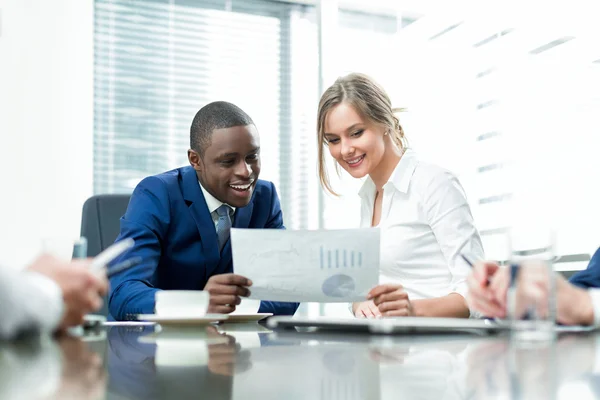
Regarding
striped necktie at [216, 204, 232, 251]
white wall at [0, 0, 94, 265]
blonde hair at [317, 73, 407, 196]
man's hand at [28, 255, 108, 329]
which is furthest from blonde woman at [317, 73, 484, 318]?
white wall at [0, 0, 94, 265]

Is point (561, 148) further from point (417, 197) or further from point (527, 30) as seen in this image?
point (417, 197)

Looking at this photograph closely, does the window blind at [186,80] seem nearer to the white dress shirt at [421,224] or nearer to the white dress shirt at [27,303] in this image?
the white dress shirt at [421,224]

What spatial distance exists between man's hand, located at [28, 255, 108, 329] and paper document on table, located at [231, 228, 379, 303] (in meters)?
0.48

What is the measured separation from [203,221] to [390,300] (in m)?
0.75

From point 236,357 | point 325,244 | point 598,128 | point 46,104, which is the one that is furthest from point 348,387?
point 46,104

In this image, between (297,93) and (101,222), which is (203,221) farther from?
(297,93)

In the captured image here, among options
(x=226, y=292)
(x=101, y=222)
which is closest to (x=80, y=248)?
(x=226, y=292)

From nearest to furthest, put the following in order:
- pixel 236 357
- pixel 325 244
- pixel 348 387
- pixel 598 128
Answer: pixel 348 387 < pixel 236 357 < pixel 325 244 < pixel 598 128

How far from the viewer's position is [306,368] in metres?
0.66

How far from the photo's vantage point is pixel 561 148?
9.23 ft

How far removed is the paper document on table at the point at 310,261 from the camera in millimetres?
1385

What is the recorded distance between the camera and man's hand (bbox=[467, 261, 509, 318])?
100 centimetres

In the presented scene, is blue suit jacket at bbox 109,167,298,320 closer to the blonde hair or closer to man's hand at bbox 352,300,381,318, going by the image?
man's hand at bbox 352,300,381,318

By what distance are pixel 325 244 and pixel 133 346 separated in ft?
1.79
